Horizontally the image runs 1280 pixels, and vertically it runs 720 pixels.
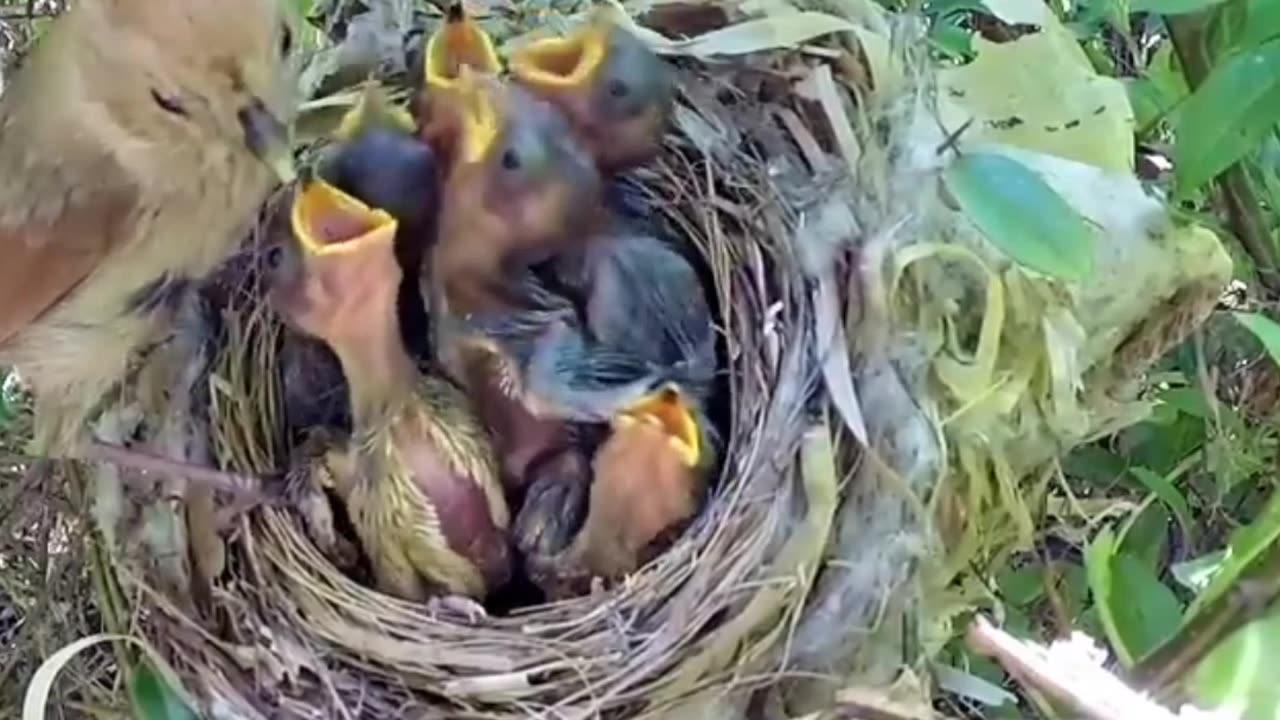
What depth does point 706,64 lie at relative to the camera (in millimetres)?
1384

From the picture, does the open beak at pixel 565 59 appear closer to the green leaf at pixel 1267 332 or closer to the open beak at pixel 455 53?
the open beak at pixel 455 53

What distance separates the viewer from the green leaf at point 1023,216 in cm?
93

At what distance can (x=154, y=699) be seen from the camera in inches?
47.6

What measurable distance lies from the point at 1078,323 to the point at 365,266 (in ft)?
1.57

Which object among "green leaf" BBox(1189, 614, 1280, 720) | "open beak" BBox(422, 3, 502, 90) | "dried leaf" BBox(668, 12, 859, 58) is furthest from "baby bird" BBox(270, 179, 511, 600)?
"green leaf" BBox(1189, 614, 1280, 720)

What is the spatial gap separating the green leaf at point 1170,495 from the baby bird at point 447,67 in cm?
56

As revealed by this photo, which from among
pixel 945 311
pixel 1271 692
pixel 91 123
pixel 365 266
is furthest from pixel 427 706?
pixel 1271 692

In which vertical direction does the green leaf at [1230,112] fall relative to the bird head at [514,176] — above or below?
above

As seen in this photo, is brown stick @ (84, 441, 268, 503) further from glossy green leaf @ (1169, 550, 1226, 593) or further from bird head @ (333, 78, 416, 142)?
glossy green leaf @ (1169, 550, 1226, 593)

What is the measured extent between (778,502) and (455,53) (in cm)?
43

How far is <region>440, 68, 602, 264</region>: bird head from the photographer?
1325mm

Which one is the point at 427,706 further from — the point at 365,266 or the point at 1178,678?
the point at 1178,678

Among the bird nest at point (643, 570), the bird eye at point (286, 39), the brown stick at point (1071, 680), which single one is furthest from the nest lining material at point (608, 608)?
the brown stick at point (1071, 680)

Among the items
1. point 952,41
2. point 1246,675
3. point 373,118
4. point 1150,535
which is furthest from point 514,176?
point 1246,675
